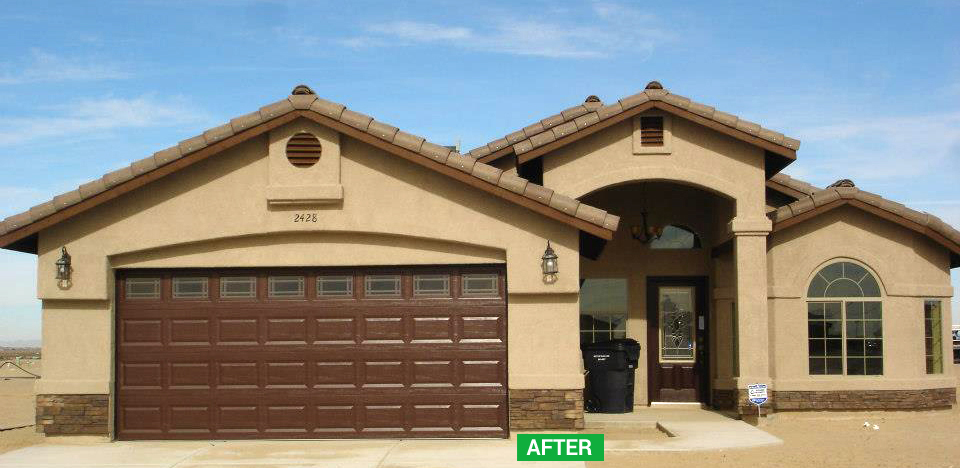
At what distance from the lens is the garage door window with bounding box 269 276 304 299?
13508 millimetres

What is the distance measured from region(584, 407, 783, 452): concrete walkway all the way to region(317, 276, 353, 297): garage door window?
3784 mm

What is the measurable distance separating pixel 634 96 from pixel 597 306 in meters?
4.07

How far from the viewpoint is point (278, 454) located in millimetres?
12258

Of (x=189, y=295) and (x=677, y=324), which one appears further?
(x=677, y=324)

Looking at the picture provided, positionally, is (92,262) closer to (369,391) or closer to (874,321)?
(369,391)

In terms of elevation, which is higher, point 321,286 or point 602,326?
point 321,286

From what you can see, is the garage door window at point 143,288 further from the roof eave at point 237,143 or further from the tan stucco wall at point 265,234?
the roof eave at point 237,143

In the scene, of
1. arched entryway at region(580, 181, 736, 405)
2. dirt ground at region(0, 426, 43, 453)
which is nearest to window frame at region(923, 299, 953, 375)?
arched entryway at region(580, 181, 736, 405)

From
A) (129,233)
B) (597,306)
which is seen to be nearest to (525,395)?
(597,306)

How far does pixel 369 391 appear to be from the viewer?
43.7 feet

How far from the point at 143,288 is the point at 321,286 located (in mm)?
2428

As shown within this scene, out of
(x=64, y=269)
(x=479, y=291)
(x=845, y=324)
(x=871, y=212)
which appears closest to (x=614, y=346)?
(x=479, y=291)

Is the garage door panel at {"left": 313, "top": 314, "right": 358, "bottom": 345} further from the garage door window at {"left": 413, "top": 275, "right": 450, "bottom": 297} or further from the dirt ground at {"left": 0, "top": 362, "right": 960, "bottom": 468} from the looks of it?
the dirt ground at {"left": 0, "top": 362, "right": 960, "bottom": 468}

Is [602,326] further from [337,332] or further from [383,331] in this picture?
[337,332]
